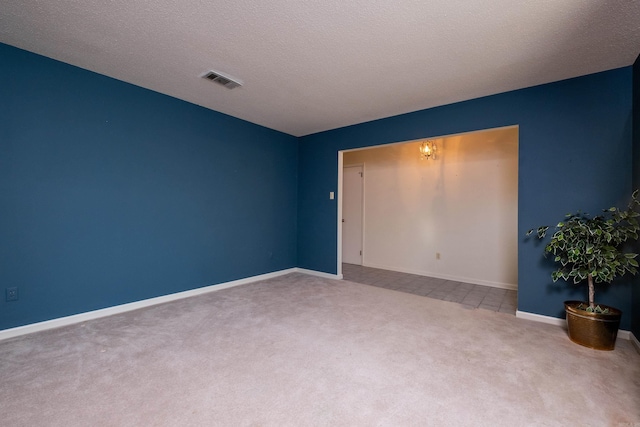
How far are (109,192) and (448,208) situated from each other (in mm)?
4918

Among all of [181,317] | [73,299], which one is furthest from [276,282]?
[73,299]

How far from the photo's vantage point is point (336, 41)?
229cm

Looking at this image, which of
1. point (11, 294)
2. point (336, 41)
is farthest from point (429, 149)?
point (11, 294)

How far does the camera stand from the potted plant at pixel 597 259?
7.59 feet

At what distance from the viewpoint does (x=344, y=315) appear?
10.1ft

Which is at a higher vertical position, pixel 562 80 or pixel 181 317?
pixel 562 80

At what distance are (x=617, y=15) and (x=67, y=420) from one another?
14.0 feet

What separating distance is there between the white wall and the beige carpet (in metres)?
1.65

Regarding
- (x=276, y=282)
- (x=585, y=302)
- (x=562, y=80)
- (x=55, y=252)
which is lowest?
(x=276, y=282)

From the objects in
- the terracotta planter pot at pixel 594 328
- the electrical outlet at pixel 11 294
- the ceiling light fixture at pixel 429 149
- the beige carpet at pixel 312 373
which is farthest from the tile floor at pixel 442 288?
the electrical outlet at pixel 11 294

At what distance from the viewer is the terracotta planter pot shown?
230 cm

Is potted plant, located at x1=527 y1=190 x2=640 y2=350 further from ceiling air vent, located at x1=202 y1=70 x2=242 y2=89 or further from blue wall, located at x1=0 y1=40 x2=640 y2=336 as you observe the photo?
ceiling air vent, located at x1=202 y1=70 x2=242 y2=89

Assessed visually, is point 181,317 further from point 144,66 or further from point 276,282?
point 144,66

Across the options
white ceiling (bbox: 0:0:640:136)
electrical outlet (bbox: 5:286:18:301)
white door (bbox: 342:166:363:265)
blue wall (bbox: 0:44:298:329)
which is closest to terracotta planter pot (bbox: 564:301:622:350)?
white ceiling (bbox: 0:0:640:136)
